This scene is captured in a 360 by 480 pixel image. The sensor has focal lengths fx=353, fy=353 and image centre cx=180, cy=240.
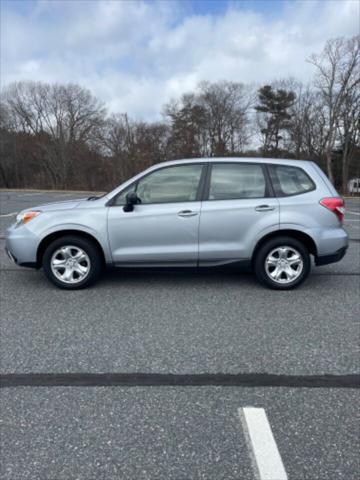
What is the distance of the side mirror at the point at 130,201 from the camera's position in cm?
445

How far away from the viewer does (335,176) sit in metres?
39.8

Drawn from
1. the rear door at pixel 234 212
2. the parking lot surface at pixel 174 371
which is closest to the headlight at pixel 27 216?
the parking lot surface at pixel 174 371

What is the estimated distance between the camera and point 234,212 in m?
4.55

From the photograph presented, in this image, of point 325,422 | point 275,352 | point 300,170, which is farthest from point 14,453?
point 300,170

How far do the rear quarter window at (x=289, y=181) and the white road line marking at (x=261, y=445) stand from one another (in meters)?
3.00

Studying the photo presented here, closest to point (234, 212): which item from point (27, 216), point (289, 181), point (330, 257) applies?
point (289, 181)

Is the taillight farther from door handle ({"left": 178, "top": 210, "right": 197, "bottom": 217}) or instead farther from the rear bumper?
door handle ({"left": 178, "top": 210, "right": 197, "bottom": 217})

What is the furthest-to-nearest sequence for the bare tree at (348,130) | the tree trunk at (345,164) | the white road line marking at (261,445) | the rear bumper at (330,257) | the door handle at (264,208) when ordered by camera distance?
the tree trunk at (345,164), the bare tree at (348,130), the rear bumper at (330,257), the door handle at (264,208), the white road line marking at (261,445)

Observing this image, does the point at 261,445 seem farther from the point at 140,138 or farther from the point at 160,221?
the point at 140,138

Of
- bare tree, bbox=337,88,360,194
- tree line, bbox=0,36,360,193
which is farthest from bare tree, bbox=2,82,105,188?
bare tree, bbox=337,88,360,194

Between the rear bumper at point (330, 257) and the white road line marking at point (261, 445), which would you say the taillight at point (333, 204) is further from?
the white road line marking at point (261, 445)

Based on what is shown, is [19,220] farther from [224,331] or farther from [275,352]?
[275,352]

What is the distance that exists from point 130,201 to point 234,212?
52.7 inches

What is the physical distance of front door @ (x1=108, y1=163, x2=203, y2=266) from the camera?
453 cm
